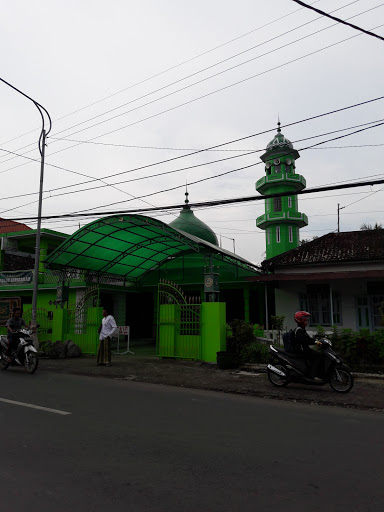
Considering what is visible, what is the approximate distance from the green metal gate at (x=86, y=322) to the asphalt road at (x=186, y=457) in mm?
7688

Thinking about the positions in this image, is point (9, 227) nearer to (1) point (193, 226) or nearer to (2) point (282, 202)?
(1) point (193, 226)

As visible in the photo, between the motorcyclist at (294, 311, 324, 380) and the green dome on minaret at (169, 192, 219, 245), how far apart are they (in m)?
16.0

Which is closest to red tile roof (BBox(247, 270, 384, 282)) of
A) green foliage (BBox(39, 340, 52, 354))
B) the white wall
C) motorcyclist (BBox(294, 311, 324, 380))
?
the white wall

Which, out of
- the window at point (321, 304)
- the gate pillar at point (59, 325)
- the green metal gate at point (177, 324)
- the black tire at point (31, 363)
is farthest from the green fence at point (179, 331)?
the window at point (321, 304)

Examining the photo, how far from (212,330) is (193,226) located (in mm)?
13020

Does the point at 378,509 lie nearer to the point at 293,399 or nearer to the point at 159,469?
the point at 159,469

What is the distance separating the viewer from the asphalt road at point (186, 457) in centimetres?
300

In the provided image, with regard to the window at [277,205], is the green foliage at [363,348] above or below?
below

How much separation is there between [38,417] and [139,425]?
145cm

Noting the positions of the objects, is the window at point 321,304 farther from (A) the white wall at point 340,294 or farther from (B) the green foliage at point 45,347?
(B) the green foliage at point 45,347

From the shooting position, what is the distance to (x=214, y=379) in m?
9.31

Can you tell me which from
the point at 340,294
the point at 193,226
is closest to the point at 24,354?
the point at 340,294

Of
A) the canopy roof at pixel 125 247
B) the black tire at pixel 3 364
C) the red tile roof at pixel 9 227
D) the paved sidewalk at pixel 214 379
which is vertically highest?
the red tile roof at pixel 9 227

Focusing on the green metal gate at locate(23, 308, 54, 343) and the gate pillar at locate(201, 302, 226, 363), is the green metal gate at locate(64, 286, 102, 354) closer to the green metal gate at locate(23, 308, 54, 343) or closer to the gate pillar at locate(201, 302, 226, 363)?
the green metal gate at locate(23, 308, 54, 343)
